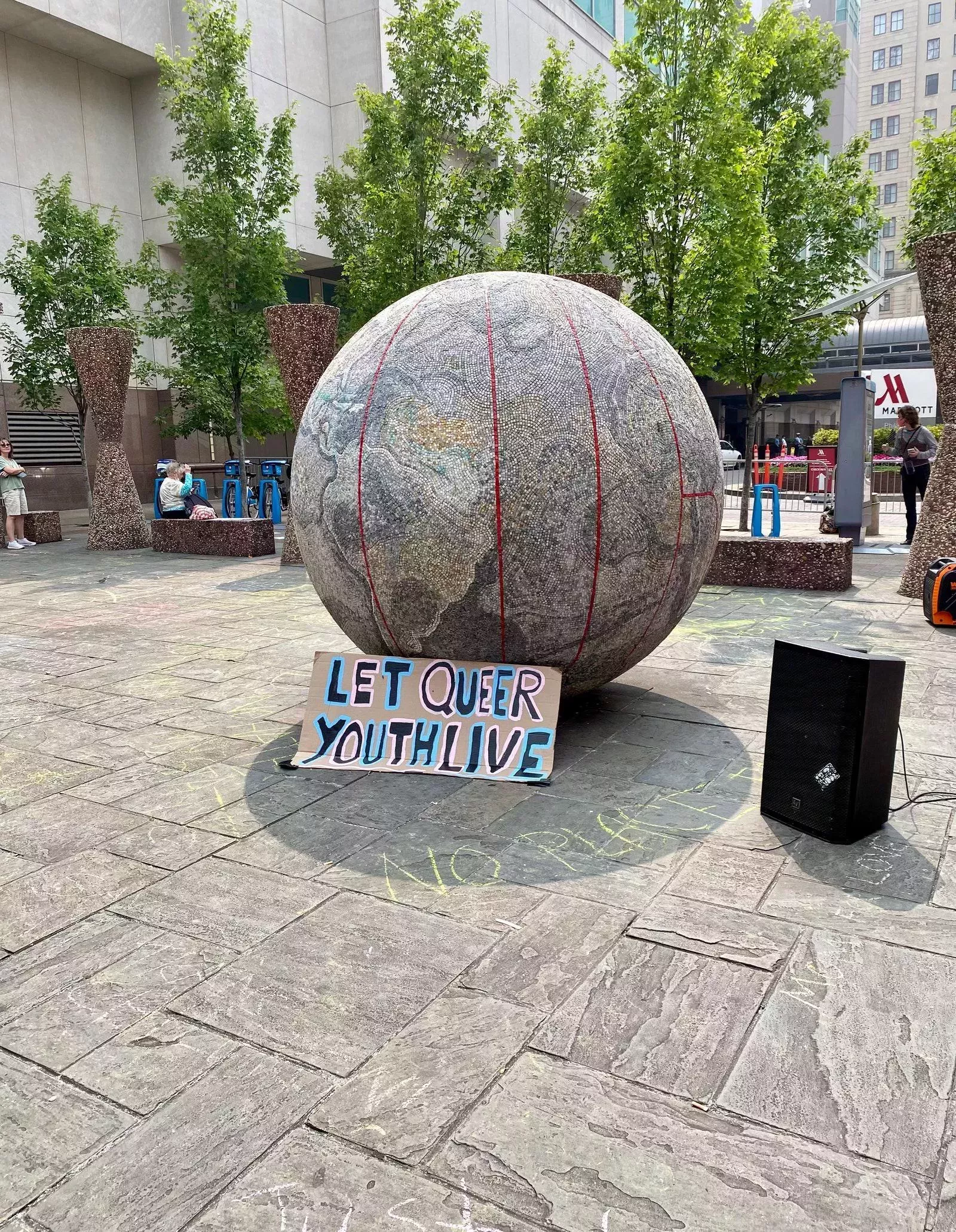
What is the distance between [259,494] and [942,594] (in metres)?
16.8

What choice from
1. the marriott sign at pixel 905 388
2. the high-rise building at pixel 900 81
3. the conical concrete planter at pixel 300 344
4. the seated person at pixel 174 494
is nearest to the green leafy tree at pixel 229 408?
the seated person at pixel 174 494

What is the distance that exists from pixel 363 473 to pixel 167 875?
215 centimetres

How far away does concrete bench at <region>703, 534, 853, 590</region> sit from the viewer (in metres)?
10.6

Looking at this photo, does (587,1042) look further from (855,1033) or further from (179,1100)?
(179,1100)

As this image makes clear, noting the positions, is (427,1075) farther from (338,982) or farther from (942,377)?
(942,377)

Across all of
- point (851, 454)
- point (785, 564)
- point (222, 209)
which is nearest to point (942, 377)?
point (785, 564)

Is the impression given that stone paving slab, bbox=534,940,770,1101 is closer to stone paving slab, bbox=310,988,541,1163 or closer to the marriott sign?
stone paving slab, bbox=310,988,541,1163

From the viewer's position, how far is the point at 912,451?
45.3ft

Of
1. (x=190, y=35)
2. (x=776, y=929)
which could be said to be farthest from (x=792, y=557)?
(x=190, y=35)

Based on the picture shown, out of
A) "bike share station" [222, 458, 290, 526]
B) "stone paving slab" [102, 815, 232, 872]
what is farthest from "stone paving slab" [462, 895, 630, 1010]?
"bike share station" [222, 458, 290, 526]

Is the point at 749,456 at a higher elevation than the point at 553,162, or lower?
lower

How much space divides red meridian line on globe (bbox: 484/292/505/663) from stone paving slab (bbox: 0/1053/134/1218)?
2.84m

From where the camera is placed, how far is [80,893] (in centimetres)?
381

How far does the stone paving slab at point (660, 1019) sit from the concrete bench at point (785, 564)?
8.04 metres
